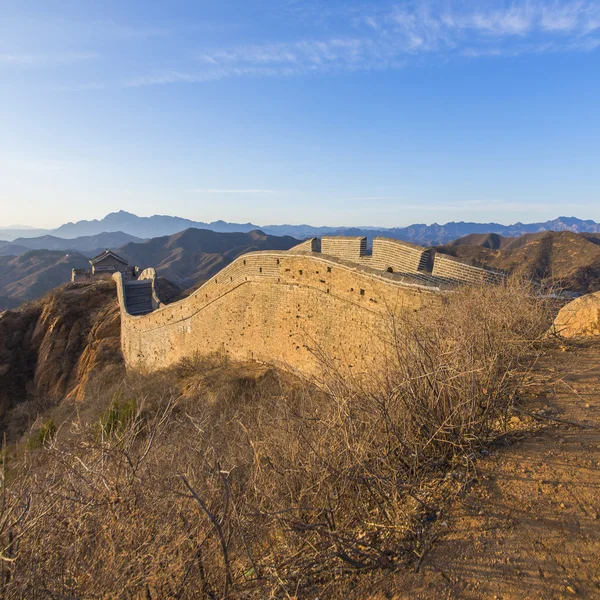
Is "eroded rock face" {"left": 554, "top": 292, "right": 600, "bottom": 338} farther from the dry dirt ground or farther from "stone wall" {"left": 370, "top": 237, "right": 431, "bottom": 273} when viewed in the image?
"stone wall" {"left": 370, "top": 237, "right": 431, "bottom": 273}

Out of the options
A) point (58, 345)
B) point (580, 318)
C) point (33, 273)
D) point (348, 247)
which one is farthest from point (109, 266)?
point (33, 273)

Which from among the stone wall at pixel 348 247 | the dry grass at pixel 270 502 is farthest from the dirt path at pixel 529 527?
the stone wall at pixel 348 247

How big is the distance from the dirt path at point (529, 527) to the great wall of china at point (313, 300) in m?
2.42

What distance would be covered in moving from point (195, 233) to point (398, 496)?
428ft

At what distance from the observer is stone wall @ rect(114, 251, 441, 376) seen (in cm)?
640

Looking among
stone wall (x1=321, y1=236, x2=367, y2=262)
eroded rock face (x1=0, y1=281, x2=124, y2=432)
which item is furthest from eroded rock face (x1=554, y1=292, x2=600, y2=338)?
eroded rock face (x1=0, y1=281, x2=124, y2=432)

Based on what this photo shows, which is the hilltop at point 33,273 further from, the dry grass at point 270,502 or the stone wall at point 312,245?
the dry grass at point 270,502

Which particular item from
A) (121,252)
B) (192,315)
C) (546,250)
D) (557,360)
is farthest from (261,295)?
(121,252)

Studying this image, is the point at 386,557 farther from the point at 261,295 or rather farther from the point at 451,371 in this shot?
the point at 261,295

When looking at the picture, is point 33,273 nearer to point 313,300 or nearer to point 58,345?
point 58,345

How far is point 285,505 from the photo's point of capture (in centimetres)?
225

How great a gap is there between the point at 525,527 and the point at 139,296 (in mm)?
19559

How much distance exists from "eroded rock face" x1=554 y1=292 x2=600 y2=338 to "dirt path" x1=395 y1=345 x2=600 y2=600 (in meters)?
2.05

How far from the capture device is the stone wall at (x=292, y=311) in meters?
6.40
